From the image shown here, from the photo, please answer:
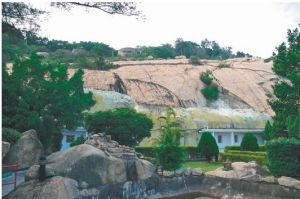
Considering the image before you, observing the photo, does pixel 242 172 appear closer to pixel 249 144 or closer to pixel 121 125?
pixel 121 125

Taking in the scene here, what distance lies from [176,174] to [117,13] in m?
7.05

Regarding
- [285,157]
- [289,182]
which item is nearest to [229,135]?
[285,157]

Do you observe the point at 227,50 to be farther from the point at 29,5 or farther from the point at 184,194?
the point at 29,5

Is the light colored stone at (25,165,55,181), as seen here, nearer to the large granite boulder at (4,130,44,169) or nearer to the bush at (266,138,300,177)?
the large granite boulder at (4,130,44,169)

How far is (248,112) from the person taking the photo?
35.2 metres

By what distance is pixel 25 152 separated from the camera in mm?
13039

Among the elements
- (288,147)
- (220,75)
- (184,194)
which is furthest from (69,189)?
(220,75)

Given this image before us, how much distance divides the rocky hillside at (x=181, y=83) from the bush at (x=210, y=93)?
17.8 inches

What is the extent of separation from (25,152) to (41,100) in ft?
15.6

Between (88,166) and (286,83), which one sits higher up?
(286,83)

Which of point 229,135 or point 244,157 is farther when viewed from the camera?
point 229,135

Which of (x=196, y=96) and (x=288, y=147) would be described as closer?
(x=288, y=147)

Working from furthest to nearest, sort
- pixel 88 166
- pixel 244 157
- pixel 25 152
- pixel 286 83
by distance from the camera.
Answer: pixel 244 157 → pixel 286 83 → pixel 25 152 → pixel 88 166

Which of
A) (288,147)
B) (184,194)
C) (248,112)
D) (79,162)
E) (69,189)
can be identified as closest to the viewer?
(69,189)
